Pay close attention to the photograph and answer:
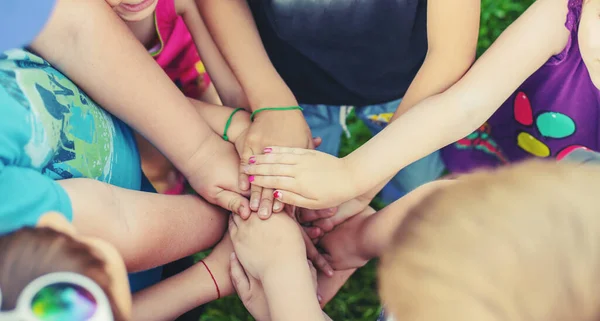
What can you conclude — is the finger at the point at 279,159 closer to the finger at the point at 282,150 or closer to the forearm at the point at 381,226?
the finger at the point at 282,150

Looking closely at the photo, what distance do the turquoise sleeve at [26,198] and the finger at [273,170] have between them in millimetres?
289

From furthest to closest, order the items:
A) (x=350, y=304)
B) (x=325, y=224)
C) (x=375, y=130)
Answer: (x=375, y=130)
(x=350, y=304)
(x=325, y=224)

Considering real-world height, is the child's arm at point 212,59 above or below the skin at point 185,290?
above

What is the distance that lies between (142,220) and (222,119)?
293 millimetres

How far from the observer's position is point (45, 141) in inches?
22.6

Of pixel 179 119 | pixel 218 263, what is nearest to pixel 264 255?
pixel 218 263

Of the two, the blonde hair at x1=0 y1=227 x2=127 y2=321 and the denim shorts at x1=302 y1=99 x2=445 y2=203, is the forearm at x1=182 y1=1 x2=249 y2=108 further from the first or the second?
the blonde hair at x1=0 y1=227 x2=127 y2=321

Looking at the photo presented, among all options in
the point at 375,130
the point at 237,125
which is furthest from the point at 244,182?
the point at 375,130

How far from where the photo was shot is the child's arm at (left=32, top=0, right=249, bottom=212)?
25.0 inches

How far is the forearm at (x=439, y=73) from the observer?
76 centimetres

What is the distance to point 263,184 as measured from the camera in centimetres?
76

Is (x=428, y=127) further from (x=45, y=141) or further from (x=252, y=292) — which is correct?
(x=45, y=141)

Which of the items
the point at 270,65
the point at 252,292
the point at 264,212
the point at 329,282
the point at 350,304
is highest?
the point at 270,65

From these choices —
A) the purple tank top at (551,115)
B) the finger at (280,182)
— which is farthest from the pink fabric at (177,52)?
the purple tank top at (551,115)
